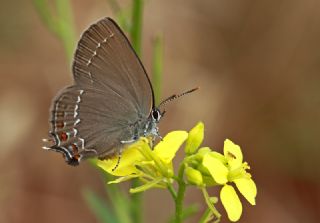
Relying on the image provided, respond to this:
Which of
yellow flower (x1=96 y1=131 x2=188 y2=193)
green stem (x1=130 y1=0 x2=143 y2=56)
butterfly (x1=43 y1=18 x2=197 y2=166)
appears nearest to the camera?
yellow flower (x1=96 y1=131 x2=188 y2=193)

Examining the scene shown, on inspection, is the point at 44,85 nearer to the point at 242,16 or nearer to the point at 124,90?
the point at 242,16

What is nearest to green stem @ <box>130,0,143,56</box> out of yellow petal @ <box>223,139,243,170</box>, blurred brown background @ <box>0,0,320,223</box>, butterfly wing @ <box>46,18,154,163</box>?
butterfly wing @ <box>46,18,154,163</box>

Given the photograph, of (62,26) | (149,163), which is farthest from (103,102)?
(62,26)

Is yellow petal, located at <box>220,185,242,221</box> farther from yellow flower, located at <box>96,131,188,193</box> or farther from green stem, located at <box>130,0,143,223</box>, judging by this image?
green stem, located at <box>130,0,143,223</box>

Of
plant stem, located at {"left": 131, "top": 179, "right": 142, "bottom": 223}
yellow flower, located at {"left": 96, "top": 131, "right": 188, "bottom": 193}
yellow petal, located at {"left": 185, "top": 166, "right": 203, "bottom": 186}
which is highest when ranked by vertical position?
yellow flower, located at {"left": 96, "top": 131, "right": 188, "bottom": 193}

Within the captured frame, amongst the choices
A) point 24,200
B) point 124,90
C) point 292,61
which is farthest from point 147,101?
point 292,61

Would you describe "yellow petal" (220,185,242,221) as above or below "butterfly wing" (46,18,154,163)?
below
